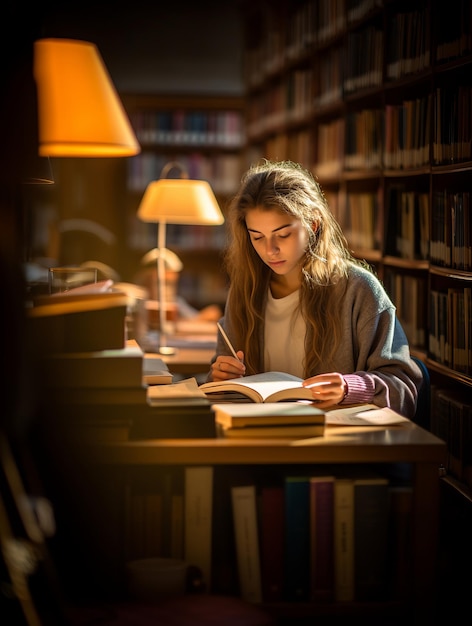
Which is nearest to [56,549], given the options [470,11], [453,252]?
[453,252]

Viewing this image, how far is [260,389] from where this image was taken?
1991 millimetres

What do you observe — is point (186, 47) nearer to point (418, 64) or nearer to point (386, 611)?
point (418, 64)

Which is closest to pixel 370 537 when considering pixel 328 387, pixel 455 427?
pixel 328 387

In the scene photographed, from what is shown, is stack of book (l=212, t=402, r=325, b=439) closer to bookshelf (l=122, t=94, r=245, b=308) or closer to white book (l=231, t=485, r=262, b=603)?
white book (l=231, t=485, r=262, b=603)

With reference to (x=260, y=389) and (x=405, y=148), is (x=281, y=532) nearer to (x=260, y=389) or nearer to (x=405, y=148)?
(x=260, y=389)

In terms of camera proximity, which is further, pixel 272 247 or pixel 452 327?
pixel 452 327

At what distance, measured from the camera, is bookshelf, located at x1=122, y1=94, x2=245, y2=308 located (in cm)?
734

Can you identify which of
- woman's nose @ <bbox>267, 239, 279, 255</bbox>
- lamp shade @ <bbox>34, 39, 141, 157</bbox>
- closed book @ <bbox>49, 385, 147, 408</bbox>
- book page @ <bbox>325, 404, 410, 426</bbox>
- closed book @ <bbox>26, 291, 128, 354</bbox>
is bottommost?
book page @ <bbox>325, 404, 410, 426</bbox>

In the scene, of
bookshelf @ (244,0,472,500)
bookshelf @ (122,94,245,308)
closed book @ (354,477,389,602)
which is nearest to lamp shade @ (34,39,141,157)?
closed book @ (354,477,389,602)

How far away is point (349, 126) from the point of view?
438cm

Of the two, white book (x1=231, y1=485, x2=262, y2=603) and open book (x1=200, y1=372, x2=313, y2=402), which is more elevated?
open book (x1=200, y1=372, x2=313, y2=402)

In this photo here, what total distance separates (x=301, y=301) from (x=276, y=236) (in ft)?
0.67

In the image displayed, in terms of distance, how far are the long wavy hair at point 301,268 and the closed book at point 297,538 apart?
2.37ft

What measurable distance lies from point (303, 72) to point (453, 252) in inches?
103
